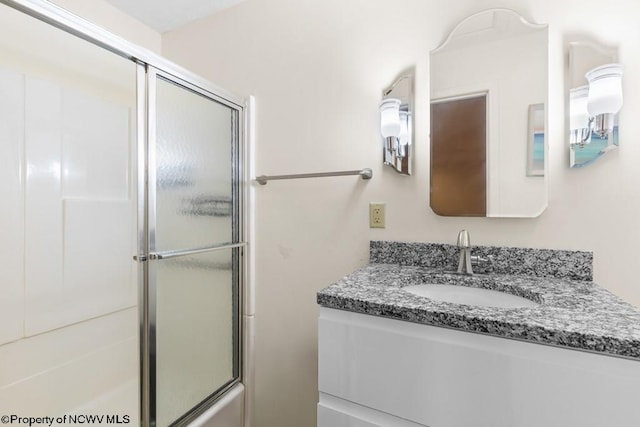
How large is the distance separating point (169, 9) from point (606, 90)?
2.02 m

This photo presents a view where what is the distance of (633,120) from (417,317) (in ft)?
3.13

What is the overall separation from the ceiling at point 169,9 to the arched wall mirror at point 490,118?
4.04 feet

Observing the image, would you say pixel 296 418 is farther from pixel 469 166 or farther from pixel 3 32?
pixel 3 32

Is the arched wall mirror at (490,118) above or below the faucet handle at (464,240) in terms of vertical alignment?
above

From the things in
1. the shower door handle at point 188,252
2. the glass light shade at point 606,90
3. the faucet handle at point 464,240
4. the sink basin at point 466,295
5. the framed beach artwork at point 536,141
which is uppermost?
the glass light shade at point 606,90

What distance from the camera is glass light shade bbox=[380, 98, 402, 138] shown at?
49.4 inches

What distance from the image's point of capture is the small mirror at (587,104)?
0.96m

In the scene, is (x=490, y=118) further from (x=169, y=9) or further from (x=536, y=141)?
(x=169, y=9)

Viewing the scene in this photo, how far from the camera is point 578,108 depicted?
1018 millimetres

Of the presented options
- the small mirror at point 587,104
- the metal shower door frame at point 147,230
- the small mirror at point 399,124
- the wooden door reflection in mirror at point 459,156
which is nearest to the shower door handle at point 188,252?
the metal shower door frame at point 147,230

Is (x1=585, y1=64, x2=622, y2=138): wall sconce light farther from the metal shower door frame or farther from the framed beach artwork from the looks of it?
the metal shower door frame

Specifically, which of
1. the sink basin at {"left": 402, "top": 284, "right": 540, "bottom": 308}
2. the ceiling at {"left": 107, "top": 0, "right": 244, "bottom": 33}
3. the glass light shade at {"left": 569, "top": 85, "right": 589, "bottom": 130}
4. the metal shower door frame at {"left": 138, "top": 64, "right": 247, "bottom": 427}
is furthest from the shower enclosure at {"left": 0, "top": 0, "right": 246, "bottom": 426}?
the glass light shade at {"left": 569, "top": 85, "right": 589, "bottom": 130}

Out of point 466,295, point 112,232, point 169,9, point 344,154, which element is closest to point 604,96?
point 466,295

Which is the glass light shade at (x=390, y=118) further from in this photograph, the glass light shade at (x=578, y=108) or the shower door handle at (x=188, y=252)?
the shower door handle at (x=188, y=252)
